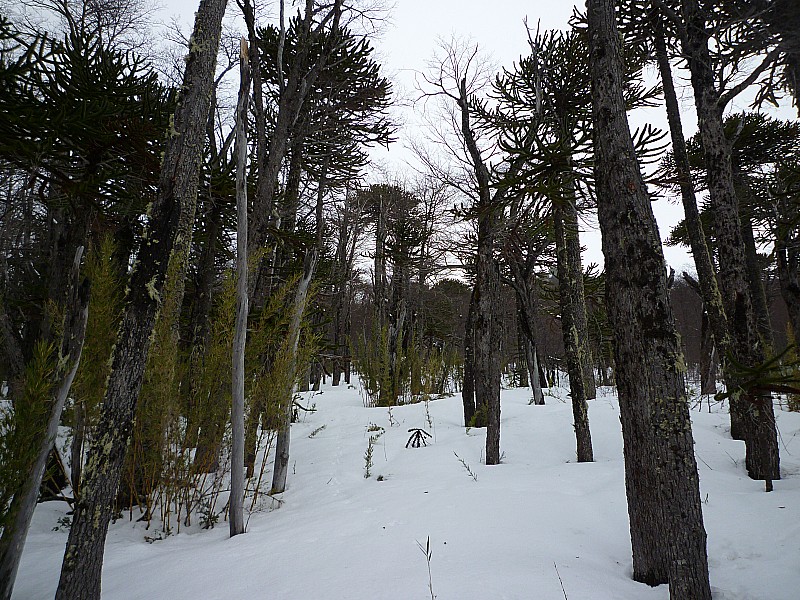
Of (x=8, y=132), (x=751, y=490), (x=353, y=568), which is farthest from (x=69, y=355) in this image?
(x=751, y=490)

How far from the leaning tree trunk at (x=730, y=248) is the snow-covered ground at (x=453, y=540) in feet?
1.48

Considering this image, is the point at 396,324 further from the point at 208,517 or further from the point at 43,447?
the point at 43,447

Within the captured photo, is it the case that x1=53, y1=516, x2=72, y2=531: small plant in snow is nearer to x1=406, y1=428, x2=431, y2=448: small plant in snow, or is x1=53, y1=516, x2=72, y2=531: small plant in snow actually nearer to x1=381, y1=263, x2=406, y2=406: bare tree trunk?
x1=406, y1=428, x2=431, y2=448: small plant in snow

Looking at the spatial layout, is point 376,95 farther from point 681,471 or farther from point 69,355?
point 681,471

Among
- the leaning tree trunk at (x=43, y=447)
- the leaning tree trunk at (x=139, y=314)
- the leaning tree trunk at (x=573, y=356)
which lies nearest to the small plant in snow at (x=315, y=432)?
the leaning tree trunk at (x=573, y=356)

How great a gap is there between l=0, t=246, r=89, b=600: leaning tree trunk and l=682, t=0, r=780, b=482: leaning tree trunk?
605cm

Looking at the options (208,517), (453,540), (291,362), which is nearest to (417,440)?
(291,362)

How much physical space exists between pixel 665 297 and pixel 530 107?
6.45 meters

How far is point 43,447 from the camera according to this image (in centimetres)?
283

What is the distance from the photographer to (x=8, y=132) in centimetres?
320

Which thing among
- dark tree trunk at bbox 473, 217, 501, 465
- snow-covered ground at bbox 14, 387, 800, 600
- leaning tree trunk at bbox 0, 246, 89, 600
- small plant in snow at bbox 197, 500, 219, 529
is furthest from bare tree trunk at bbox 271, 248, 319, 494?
dark tree trunk at bbox 473, 217, 501, 465

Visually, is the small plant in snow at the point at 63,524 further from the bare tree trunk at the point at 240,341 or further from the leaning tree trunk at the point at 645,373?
the leaning tree trunk at the point at 645,373

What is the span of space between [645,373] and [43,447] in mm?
4024

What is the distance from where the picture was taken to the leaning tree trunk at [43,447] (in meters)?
2.63
